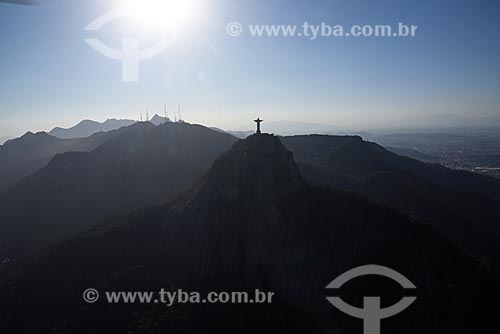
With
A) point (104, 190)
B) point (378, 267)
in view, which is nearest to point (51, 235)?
point (104, 190)

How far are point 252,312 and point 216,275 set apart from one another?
7.09 metres

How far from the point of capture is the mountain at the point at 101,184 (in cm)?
7975

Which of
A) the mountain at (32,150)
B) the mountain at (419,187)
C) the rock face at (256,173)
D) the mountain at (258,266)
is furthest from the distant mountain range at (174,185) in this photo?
the mountain at (32,150)

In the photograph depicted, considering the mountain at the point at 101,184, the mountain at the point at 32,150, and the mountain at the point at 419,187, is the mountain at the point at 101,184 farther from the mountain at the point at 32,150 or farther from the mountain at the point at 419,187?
the mountain at the point at 32,150

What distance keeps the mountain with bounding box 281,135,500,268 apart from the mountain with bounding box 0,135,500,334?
24290 millimetres

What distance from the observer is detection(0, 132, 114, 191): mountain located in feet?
509

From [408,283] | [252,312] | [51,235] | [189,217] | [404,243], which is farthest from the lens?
[51,235]

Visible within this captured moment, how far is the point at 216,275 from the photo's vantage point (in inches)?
1534

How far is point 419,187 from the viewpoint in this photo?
77188 millimetres

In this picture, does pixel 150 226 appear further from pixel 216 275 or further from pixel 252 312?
pixel 252 312

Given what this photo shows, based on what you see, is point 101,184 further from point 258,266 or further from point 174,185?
point 258,266

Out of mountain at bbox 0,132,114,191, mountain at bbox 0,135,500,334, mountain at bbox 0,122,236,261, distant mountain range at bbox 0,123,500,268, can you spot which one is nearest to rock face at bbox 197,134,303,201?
mountain at bbox 0,135,500,334

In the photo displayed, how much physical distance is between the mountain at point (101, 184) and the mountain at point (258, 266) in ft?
107

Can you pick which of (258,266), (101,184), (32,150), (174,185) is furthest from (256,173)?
(32,150)
